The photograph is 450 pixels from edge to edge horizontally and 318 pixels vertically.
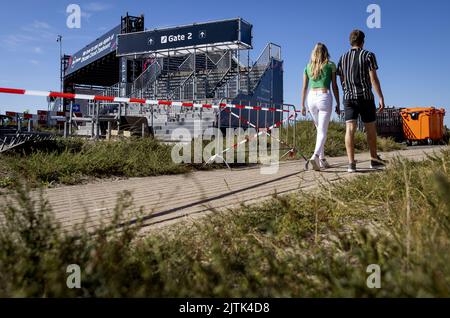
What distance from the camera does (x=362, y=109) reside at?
21.5ft

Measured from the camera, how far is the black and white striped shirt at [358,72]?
6.48 metres

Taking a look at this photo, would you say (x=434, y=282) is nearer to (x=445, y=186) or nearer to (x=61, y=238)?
(x=445, y=186)

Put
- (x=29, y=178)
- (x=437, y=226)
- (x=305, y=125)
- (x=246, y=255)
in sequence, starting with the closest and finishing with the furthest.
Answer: (x=437, y=226)
(x=246, y=255)
(x=29, y=178)
(x=305, y=125)

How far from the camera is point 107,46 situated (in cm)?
3638

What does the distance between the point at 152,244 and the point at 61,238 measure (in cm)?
59

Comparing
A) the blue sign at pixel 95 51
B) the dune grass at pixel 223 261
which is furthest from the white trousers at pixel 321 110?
the blue sign at pixel 95 51

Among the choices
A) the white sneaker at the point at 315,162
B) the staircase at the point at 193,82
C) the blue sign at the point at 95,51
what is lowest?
A: the white sneaker at the point at 315,162

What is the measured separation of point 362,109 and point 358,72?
561 millimetres

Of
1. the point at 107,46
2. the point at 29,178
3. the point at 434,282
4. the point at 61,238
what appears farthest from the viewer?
the point at 107,46

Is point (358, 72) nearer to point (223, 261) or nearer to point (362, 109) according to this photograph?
point (362, 109)

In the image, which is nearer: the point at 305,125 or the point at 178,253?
the point at 178,253

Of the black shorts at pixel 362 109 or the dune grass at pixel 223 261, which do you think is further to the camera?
the black shorts at pixel 362 109

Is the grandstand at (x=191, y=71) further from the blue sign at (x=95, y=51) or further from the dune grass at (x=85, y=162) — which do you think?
the dune grass at (x=85, y=162)
